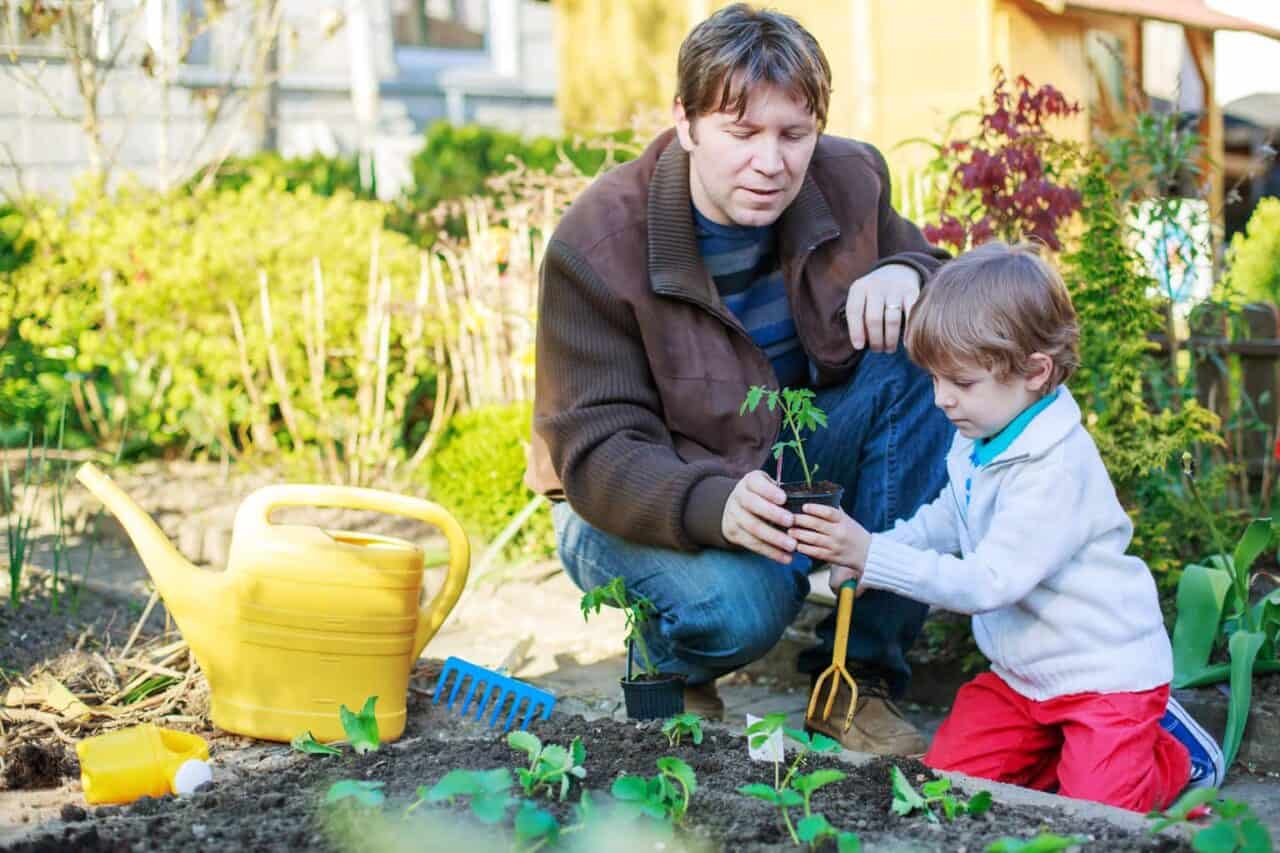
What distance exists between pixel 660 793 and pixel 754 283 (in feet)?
3.95

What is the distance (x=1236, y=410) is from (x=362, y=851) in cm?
276

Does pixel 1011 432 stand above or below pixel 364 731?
above

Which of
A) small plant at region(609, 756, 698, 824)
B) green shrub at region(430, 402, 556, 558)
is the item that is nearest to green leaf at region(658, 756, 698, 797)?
small plant at region(609, 756, 698, 824)

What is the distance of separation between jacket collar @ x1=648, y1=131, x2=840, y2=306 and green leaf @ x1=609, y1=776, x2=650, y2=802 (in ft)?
3.50

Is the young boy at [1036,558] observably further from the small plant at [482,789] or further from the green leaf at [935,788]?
the small plant at [482,789]

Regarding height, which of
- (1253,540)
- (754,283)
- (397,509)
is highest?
(754,283)

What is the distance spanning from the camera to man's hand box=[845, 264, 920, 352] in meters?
2.63

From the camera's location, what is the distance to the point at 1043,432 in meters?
2.41

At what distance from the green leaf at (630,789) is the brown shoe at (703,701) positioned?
0.91 m

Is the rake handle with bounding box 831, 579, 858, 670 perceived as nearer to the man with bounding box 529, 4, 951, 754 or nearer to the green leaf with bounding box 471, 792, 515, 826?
the man with bounding box 529, 4, 951, 754

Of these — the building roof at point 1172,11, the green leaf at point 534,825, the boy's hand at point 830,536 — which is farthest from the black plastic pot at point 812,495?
the building roof at point 1172,11

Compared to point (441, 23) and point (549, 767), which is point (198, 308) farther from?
point (441, 23)

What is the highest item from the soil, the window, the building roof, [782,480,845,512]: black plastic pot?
the window

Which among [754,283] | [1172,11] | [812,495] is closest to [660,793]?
[812,495]
